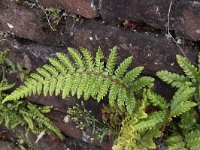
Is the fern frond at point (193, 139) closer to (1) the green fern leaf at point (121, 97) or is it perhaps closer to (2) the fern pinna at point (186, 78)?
(2) the fern pinna at point (186, 78)

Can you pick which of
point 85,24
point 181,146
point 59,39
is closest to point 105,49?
point 85,24

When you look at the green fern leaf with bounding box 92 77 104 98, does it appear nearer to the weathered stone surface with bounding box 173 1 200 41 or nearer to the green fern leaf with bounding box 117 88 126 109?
the green fern leaf with bounding box 117 88 126 109

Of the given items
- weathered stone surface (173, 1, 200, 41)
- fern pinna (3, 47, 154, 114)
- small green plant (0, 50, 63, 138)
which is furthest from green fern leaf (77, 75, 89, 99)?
small green plant (0, 50, 63, 138)

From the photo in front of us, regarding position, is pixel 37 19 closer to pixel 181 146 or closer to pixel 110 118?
pixel 110 118

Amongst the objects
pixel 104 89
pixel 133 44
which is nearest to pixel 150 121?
pixel 104 89

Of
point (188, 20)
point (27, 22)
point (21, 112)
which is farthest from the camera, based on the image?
point (21, 112)

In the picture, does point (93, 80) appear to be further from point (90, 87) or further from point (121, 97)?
point (121, 97)
